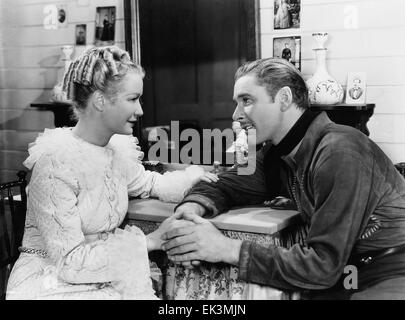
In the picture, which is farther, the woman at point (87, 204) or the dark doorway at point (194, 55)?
the dark doorway at point (194, 55)

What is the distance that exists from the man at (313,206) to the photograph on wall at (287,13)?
40.1 inches

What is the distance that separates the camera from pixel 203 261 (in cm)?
183

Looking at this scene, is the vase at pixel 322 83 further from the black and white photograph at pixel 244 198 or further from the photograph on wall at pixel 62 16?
the photograph on wall at pixel 62 16

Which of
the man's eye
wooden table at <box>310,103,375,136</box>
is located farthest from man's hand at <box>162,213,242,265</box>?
wooden table at <box>310,103,375,136</box>

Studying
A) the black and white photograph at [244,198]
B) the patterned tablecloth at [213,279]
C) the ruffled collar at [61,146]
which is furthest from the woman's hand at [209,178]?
the ruffled collar at [61,146]

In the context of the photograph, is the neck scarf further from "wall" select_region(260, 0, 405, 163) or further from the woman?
"wall" select_region(260, 0, 405, 163)

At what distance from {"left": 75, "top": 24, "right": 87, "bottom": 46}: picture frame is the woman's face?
1.80 meters

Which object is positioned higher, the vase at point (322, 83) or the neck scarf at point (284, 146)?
the vase at point (322, 83)

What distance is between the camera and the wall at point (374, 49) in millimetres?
2645

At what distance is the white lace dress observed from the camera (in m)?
1.61

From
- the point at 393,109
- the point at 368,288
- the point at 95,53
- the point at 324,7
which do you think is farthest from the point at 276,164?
the point at 324,7

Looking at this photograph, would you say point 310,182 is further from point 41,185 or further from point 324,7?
point 324,7

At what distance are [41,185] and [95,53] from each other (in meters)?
0.47

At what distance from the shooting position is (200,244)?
5.69 feet
